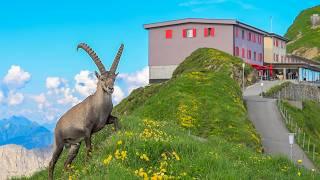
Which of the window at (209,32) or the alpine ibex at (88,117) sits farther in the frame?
the window at (209,32)

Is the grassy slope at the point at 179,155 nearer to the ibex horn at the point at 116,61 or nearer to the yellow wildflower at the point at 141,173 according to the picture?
the yellow wildflower at the point at 141,173

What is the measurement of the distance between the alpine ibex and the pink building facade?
73.0m

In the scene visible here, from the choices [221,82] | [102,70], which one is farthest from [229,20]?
[102,70]

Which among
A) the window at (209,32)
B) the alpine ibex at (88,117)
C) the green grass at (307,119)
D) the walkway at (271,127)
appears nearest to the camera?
the alpine ibex at (88,117)

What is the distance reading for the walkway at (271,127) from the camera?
41181mm

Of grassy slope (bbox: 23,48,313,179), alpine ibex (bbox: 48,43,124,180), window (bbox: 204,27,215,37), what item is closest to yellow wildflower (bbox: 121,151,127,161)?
grassy slope (bbox: 23,48,313,179)

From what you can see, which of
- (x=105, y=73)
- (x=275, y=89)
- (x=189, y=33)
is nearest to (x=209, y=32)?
(x=189, y=33)

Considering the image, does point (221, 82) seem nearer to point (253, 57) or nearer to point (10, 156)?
point (10, 156)

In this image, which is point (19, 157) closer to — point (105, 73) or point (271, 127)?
point (105, 73)

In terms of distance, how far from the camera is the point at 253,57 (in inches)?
3957

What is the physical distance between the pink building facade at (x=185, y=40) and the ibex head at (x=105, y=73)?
72235 mm

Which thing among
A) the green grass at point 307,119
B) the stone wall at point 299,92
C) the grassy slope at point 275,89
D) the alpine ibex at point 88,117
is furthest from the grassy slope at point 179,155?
the stone wall at point 299,92

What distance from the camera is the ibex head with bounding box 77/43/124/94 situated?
46.0 ft

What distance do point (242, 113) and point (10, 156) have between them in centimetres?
2064
